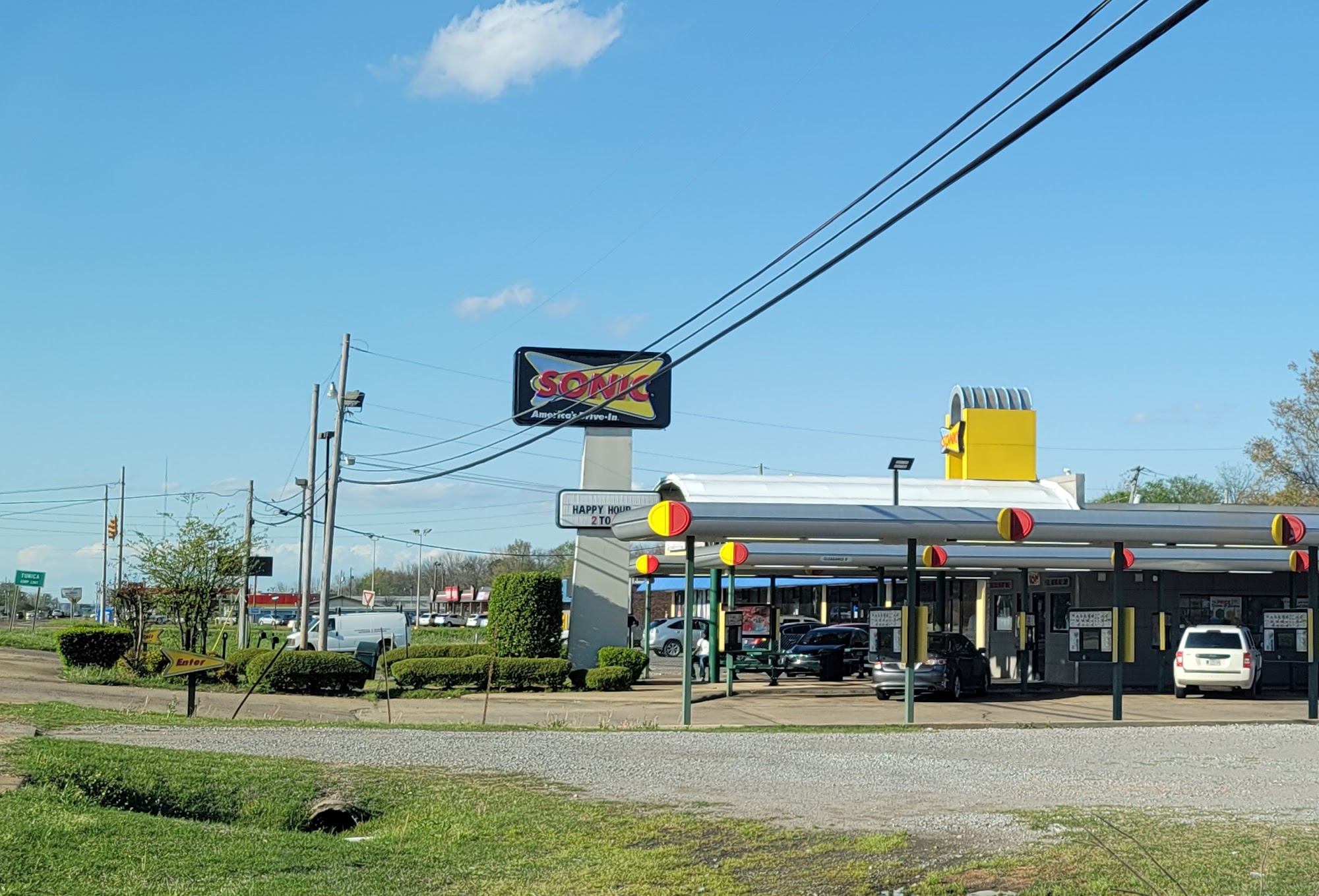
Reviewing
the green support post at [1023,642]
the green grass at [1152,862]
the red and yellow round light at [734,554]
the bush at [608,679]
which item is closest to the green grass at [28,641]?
the bush at [608,679]

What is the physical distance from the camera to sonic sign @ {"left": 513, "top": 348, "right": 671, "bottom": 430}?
3562cm

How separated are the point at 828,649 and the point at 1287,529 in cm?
1588

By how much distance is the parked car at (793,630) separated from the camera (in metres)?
46.2

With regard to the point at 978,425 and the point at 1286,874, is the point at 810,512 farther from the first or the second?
the point at 978,425

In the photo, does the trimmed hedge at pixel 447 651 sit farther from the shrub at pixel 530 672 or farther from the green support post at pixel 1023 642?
the green support post at pixel 1023 642

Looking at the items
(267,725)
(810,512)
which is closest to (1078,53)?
(810,512)

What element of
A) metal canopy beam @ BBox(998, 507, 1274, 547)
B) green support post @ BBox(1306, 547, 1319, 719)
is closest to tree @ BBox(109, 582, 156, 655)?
metal canopy beam @ BBox(998, 507, 1274, 547)

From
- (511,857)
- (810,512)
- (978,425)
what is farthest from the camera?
(978,425)

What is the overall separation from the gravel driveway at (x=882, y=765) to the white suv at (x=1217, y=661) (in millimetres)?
8322

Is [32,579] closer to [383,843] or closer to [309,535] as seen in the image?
[309,535]

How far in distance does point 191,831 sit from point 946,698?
21061mm

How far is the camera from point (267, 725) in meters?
19.8

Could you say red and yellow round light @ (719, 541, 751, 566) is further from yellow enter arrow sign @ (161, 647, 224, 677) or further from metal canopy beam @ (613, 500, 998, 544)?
yellow enter arrow sign @ (161, 647, 224, 677)

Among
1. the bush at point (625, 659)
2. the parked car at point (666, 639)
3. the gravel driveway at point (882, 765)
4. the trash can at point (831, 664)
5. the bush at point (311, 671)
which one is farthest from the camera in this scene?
the parked car at point (666, 639)
